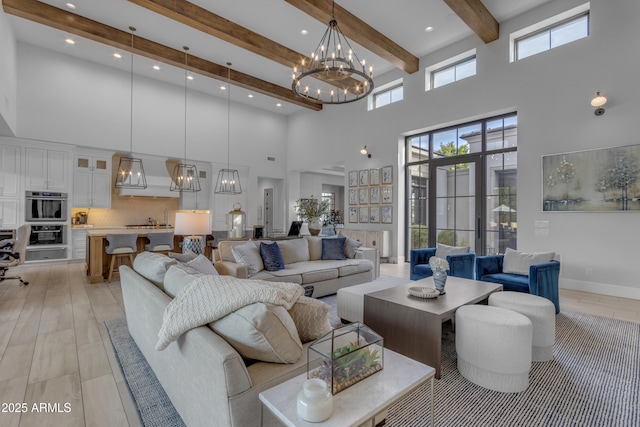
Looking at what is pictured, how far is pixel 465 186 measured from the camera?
6.16 meters

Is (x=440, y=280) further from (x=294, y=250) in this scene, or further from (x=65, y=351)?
(x=65, y=351)

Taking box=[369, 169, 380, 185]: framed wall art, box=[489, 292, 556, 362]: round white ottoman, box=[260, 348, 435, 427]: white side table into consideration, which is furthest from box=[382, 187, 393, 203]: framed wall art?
box=[260, 348, 435, 427]: white side table

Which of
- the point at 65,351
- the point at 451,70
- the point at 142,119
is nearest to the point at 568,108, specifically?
the point at 451,70

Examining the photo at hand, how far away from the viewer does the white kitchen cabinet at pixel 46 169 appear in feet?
21.5

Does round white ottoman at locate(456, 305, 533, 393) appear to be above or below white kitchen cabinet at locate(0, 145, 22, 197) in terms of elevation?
below

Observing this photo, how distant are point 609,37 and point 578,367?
188 inches

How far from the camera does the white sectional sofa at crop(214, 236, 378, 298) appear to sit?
148 inches

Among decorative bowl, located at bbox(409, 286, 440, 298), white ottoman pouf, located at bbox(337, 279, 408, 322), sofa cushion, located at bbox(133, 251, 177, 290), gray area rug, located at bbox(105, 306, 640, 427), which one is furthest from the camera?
white ottoman pouf, located at bbox(337, 279, 408, 322)

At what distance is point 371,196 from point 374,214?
0.47m

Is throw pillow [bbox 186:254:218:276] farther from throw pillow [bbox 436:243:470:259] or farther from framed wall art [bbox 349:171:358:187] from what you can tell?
framed wall art [bbox 349:171:358:187]

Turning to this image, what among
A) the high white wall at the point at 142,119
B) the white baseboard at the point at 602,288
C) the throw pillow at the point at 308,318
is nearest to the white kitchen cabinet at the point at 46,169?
the high white wall at the point at 142,119

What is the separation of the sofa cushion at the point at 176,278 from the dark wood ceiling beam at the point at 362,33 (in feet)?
14.1

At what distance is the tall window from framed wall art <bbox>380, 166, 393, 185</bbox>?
0.42m

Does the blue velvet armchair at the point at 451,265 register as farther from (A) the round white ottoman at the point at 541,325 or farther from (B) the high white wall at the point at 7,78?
(B) the high white wall at the point at 7,78
